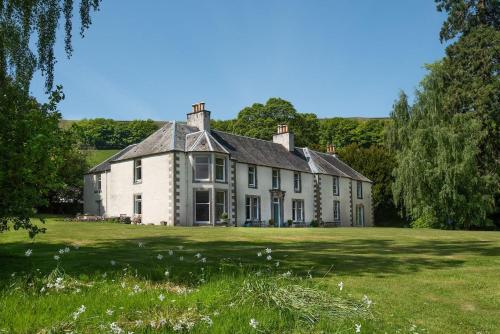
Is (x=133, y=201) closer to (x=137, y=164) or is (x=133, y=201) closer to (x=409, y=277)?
(x=137, y=164)

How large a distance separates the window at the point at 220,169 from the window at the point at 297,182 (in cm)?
1012

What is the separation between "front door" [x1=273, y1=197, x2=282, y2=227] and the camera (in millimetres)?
42469

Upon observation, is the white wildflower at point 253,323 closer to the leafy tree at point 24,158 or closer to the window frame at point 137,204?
the leafy tree at point 24,158

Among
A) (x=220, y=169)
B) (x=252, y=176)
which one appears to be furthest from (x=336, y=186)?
(x=220, y=169)

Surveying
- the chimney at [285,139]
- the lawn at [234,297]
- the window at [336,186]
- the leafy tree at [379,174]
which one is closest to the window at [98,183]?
the chimney at [285,139]

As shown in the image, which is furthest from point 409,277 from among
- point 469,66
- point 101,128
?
point 101,128

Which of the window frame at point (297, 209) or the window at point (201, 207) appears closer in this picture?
the window at point (201, 207)

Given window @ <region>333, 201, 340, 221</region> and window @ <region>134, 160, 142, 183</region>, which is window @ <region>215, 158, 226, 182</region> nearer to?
window @ <region>134, 160, 142, 183</region>

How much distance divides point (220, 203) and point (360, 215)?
22820mm

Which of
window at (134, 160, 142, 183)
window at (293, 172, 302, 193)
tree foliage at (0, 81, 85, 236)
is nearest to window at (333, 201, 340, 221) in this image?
window at (293, 172, 302, 193)

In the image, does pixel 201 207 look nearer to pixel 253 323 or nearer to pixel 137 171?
pixel 137 171

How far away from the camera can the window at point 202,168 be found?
35844 mm

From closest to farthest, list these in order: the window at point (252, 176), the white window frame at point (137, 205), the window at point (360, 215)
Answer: the white window frame at point (137, 205), the window at point (252, 176), the window at point (360, 215)

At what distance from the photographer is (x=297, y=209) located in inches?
1775
